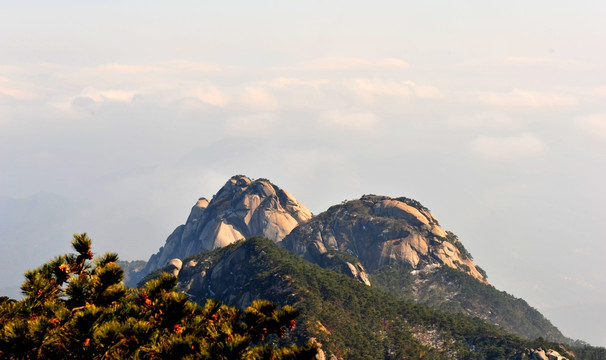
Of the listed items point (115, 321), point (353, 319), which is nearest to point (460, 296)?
point (353, 319)

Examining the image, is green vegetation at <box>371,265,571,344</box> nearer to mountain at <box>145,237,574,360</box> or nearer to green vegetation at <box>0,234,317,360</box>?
mountain at <box>145,237,574,360</box>

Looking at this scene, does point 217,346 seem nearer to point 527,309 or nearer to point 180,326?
point 180,326

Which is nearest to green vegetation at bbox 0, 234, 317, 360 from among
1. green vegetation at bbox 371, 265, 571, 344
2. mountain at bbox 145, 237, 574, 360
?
mountain at bbox 145, 237, 574, 360

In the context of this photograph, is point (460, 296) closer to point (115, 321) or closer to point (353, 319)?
point (353, 319)

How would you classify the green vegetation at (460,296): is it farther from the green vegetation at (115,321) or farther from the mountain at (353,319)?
the green vegetation at (115,321)

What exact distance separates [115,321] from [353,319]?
326ft

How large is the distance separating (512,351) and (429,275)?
79.4m

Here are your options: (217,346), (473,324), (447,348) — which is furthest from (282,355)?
(473,324)

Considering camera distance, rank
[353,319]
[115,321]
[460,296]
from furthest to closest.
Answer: [460,296], [353,319], [115,321]

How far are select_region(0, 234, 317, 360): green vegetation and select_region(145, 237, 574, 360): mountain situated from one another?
72.6 meters

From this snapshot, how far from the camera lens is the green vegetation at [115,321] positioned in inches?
864

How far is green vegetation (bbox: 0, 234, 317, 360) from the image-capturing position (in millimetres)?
21938

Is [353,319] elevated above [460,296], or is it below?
below

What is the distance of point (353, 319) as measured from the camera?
118250 millimetres
